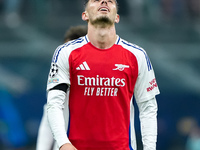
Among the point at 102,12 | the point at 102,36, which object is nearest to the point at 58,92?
the point at 102,36

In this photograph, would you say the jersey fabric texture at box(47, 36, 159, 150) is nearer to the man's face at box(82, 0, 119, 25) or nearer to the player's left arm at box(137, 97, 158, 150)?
the player's left arm at box(137, 97, 158, 150)

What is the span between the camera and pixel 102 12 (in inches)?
185

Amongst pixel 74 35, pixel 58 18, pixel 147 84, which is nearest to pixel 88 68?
pixel 147 84

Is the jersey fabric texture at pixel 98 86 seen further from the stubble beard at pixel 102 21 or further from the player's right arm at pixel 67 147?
the player's right arm at pixel 67 147

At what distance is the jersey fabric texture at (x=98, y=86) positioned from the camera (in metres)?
4.72

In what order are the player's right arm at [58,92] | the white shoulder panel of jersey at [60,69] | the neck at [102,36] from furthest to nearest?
the neck at [102,36] → the white shoulder panel of jersey at [60,69] → the player's right arm at [58,92]

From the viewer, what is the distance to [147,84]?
488 cm

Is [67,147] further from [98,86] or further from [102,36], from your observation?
[102,36]

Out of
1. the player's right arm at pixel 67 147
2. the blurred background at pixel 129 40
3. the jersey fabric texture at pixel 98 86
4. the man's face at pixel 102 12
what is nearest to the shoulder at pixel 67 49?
the jersey fabric texture at pixel 98 86

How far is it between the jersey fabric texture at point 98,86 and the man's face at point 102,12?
249 millimetres

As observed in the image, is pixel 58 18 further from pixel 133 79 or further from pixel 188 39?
pixel 133 79

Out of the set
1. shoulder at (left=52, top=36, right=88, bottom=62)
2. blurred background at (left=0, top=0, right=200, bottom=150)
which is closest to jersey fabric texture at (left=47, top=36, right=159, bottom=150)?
shoulder at (left=52, top=36, right=88, bottom=62)

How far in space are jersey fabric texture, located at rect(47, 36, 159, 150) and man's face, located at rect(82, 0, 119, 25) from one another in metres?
0.25

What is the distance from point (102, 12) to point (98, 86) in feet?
2.04
